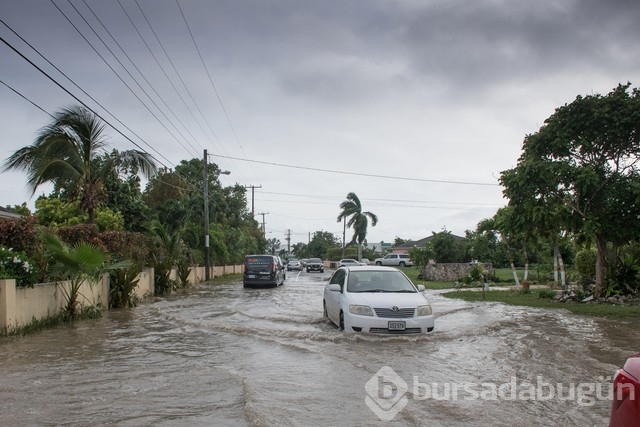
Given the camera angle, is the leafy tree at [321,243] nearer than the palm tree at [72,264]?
No

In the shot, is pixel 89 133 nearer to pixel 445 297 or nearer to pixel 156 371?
pixel 156 371

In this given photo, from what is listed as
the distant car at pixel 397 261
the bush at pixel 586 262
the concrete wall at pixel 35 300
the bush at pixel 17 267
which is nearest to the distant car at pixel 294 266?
the distant car at pixel 397 261

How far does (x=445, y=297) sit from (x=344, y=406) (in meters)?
Result: 15.9

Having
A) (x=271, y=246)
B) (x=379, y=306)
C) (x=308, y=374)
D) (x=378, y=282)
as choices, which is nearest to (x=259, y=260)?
(x=378, y=282)

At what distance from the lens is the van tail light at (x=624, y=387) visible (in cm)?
307

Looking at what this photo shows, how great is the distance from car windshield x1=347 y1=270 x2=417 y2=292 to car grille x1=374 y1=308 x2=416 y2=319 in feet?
3.97

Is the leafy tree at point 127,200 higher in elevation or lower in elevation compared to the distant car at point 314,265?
higher

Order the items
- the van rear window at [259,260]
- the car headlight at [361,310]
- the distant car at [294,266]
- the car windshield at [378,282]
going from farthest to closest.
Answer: the distant car at [294,266], the van rear window at [259,260], the car windshield at [378,282], the car headlight at [361,310]

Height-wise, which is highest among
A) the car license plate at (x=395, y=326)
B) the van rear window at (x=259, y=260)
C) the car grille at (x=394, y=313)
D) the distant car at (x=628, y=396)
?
the van rear window at (x=259, y=260)

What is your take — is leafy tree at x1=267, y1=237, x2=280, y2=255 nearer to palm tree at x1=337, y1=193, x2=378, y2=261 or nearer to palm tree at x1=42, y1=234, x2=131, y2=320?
palm tree at x1=337, y1=193, x2=378, y2=261

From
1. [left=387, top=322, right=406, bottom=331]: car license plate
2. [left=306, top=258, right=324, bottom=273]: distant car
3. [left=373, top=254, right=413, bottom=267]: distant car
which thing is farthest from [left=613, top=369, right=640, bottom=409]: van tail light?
[left=373, top=254, right=413, bottom=267]: distant car

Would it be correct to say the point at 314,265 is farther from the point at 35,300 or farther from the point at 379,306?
the point at 379,306

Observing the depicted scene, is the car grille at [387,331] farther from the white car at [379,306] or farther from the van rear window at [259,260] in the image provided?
the van rear window at [259,260]

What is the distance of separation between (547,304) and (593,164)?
4.70 metres
